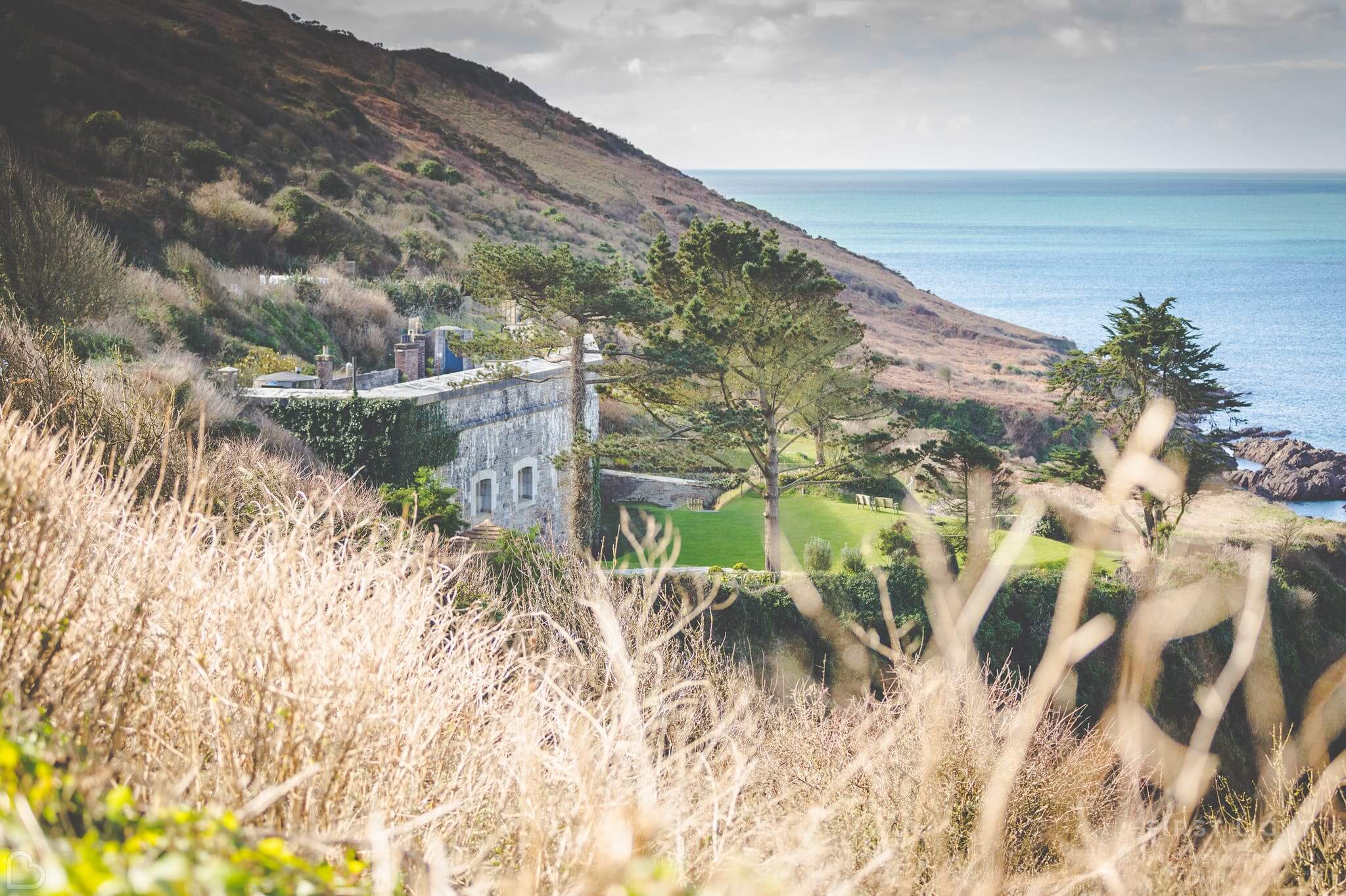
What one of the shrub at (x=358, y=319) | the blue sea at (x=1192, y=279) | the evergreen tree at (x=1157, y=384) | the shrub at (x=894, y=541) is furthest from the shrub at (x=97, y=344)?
the blue sea at (x=1192, y=279)

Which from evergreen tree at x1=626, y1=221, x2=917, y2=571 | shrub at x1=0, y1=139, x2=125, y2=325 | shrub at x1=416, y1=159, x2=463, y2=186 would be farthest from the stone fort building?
shrub at x1=416, y1=159, x2=463, y2=186

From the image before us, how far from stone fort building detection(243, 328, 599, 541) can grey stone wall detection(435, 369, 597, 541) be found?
2cm

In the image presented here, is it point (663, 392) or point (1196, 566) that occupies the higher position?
point (663, 392)

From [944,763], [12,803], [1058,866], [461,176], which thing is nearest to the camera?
[12,803]

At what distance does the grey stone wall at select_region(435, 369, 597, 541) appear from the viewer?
66.9 feet

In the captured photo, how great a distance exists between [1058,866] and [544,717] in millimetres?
5844

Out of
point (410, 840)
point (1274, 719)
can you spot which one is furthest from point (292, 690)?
point (1274, 719)

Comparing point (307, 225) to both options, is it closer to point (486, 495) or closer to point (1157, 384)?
point (486, 495)

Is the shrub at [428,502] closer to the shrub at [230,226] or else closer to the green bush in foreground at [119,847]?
the green bush in foreground at [119,847]

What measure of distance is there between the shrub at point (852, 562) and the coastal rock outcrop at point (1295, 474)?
20.4 metres

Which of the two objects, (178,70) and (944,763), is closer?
(944,763)

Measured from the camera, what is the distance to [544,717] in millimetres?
8281

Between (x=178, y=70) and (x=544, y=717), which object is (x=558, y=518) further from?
(x=178, y=70)

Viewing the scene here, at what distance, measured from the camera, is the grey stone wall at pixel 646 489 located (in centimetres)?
2717
